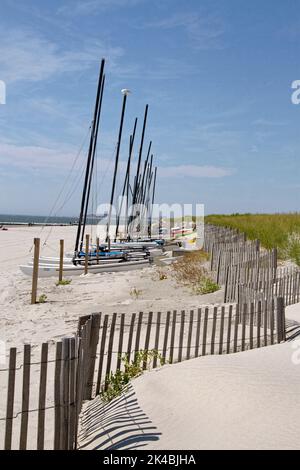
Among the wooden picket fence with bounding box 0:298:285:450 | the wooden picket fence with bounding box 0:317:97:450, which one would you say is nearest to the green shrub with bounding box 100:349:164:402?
the wooden picket fence with bounding box 0:298:285:450

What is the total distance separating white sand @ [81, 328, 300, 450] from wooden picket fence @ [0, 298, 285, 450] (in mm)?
446

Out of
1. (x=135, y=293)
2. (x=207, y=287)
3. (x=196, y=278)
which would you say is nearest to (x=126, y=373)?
(x=207, y=287)

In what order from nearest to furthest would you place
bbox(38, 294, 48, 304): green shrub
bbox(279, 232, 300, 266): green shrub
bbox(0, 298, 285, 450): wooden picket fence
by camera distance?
bbox(0, 298, 285, 450): wooden picket fence
bbox(38, 294, 48, 304): green shrub
bbox(279, 232, 300, 266): green shrub

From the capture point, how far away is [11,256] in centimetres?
3056

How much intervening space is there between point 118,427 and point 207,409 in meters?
1.08

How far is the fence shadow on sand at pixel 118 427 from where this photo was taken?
471cm

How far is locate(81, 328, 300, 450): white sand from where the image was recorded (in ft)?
15.3

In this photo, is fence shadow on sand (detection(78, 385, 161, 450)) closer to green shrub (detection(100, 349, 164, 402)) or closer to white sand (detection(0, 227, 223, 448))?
green shrub (detection(100, 349, 164, 402))

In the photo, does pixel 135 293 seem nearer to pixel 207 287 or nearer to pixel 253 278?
pixel 207 287

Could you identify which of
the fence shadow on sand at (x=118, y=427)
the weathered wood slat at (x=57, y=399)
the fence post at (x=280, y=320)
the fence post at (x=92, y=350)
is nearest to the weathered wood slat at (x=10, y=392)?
the weathered wood slat at (x=57, y=399)

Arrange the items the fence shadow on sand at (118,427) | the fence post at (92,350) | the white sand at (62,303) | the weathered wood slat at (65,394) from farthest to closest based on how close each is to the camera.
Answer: the white sand at (62,303) → the fence post at (92,350) → the fence shadow on sand at (118,427) → the weathered wood slat at (65,394)

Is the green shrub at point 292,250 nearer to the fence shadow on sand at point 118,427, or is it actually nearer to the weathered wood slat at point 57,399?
the fence shadow on sand at point 118,427

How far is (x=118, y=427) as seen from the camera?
503 cm
